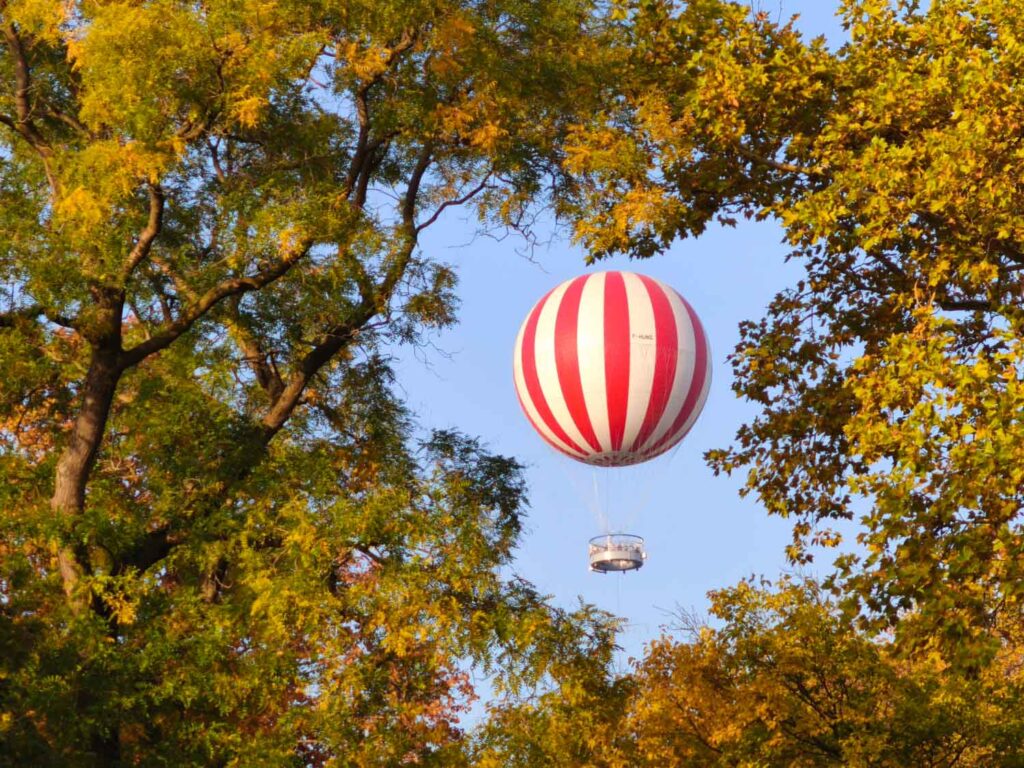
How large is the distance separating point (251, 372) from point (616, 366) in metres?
6.01

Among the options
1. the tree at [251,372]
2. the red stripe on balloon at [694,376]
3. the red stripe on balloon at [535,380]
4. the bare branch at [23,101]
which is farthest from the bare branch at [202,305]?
the red stripe on balloon at [694,376]

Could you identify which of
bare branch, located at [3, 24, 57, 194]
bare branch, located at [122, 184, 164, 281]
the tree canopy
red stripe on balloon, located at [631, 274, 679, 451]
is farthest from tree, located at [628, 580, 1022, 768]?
bare branch, located at [3, 24, 57, 194]

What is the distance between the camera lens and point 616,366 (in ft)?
72.1

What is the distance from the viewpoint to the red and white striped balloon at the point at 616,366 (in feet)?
72.1

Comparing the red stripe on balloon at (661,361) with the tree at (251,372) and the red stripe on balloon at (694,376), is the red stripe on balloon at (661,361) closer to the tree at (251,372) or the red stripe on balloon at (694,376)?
the red stripe on balloon at (694,376)

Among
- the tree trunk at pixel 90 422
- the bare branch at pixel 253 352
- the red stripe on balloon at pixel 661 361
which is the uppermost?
the red stripe on balloon at pixel 661 361

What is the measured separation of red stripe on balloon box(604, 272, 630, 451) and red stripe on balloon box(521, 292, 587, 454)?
126 centimetres

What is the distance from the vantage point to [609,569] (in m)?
30.8

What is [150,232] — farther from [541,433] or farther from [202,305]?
[541,433]

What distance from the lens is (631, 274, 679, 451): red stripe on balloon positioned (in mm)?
21844

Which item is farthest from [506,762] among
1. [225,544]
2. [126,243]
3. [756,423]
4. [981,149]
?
[981,149]

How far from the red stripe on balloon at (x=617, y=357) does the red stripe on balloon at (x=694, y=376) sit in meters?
0.97

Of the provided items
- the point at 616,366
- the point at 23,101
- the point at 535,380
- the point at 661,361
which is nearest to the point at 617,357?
the point at 616,366

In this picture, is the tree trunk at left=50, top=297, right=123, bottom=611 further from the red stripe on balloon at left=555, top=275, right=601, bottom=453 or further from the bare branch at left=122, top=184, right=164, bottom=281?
the red stripe on balloon at left=555, top=275, right=601, bottom=453
